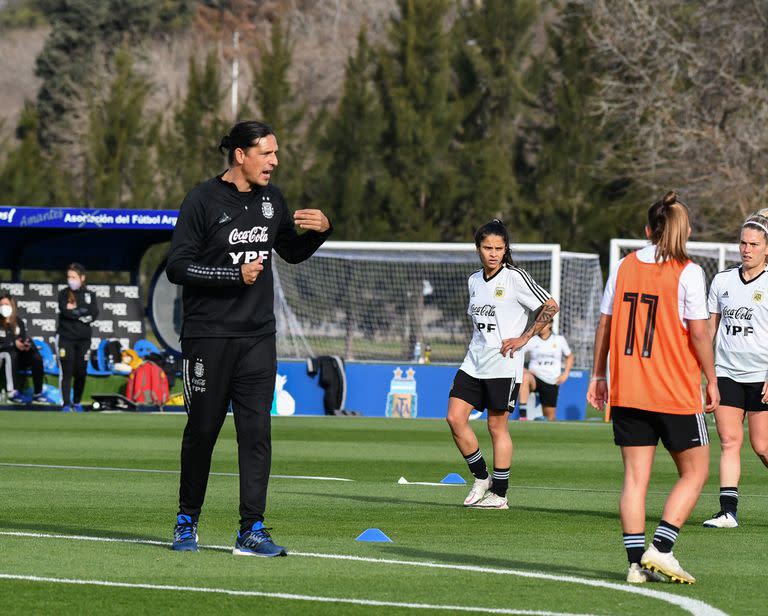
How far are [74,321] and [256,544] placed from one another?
636 inches

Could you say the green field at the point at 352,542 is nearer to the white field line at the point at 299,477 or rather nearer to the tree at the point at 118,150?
the white field line at the point at 299,477

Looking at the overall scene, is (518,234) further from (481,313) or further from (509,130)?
(481,313)

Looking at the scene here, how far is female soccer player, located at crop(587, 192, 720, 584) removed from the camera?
7617 millimetres

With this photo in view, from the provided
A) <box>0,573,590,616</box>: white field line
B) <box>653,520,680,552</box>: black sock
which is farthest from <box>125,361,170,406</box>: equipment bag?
<box>653,520,680,552</box>: black sock

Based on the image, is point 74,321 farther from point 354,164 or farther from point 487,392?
point 354,164

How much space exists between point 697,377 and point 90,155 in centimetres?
3825

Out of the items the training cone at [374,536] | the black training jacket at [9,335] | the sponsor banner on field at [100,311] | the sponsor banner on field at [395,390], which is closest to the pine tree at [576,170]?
the sponsor banner on field at [395,390]

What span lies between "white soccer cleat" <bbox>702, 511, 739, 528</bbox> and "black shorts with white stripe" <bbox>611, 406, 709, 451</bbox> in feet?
10.6

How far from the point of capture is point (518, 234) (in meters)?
42.8

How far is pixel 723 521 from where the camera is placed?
10820 millimetres

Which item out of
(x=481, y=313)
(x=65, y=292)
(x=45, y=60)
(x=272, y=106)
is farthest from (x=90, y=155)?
(x=481, y=313)

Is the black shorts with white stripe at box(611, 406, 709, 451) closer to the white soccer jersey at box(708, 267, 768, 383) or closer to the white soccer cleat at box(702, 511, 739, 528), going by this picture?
the white soccer cleat at box(702, 511, 739, 528)

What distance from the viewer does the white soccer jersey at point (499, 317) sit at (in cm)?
1183

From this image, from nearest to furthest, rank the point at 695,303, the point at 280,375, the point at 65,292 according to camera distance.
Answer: the point at 695,303 → the point at 65,292 → the point at 280,375
